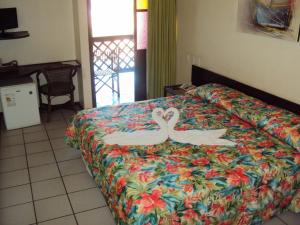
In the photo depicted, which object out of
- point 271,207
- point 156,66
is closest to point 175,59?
point 156,66

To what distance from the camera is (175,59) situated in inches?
197

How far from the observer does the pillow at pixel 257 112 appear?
9.04ft

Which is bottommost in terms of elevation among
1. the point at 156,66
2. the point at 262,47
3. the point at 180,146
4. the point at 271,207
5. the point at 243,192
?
the point at 271,207

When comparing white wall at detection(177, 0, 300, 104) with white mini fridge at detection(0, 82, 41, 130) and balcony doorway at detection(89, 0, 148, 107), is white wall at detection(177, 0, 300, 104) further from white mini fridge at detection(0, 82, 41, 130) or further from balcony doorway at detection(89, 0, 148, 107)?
white mini fridge at detection(0, 82, 41, 130)

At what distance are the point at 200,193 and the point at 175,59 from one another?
311 centimetres

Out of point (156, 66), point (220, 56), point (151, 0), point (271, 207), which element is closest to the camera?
point (271, 207)

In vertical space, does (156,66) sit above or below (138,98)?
above

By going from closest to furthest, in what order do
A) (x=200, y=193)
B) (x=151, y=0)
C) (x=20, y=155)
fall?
(x=200, y=193), (x=20, y=155), (x=151, y=0)

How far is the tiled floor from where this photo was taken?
2770 millimetres

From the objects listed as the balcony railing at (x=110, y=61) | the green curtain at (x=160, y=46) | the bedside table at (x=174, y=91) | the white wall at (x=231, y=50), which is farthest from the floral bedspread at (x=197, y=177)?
the balcony railing at (x=110, y=61)

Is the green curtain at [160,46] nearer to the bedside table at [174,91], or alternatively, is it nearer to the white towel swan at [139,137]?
the bedside table at [174,91]

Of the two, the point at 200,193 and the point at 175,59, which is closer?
the point at 200,193

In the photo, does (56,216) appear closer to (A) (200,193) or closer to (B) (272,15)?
(A) (200,193)

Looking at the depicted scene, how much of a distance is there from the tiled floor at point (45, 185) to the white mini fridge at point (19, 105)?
0.17 metres
